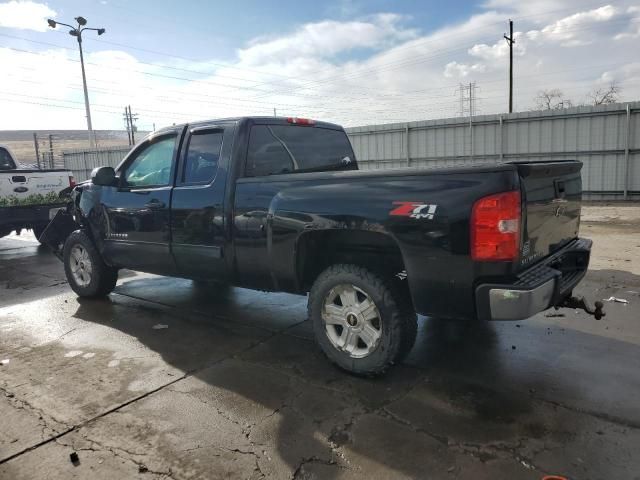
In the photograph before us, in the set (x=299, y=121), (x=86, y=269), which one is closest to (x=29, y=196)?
(x=86, y=269)

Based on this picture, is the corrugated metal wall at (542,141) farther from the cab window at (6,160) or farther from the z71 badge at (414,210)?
the cab window at (6,160)

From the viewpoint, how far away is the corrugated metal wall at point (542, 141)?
45.7ft

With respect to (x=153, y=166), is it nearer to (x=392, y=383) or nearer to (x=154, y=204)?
(x=154, y=204)

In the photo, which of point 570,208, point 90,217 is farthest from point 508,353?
point 90,217

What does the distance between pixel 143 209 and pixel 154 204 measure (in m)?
0.20

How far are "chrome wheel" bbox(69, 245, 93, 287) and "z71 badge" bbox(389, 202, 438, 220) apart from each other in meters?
4.23

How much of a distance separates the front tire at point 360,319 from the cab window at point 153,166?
2.11 metres

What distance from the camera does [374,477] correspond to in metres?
2.50

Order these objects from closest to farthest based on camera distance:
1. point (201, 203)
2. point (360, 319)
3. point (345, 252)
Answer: point (360, 319), point (345, 252), point (201, 203)

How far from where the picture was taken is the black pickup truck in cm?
293

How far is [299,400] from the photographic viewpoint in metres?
3.31

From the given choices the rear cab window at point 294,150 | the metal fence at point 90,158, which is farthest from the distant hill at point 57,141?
the rear cab window at point 294,150

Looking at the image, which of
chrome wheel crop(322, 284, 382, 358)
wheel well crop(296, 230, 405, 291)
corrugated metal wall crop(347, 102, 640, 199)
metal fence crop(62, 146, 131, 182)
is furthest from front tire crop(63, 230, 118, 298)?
metal fence crop(62, 146, 131, 182)

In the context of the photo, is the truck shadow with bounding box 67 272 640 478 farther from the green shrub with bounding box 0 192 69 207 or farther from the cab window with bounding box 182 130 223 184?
the green shrub with bounding box 0 192 69 207
